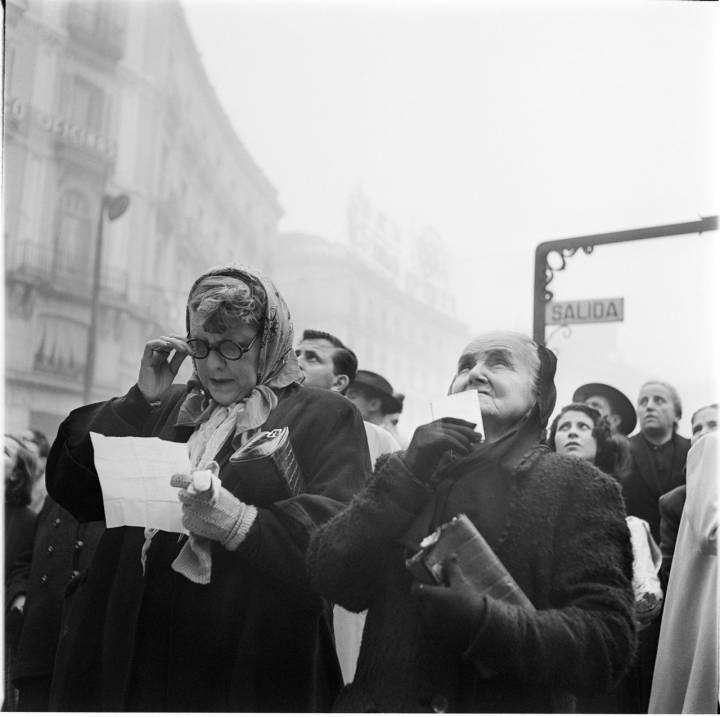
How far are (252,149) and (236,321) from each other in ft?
3.46

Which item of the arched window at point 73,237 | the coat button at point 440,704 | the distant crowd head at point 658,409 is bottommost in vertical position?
the coat button at point 440,704

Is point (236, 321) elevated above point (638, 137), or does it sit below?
below

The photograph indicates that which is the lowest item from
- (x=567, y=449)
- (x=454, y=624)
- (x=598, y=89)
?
(x=454, y=624)

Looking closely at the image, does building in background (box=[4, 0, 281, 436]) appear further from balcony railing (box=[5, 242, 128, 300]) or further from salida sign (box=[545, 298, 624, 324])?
salida sign (box=[545, 298, 624, 324])

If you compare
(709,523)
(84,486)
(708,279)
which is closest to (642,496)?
(709,523)

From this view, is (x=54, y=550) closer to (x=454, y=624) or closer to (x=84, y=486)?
(x=84, y=486)

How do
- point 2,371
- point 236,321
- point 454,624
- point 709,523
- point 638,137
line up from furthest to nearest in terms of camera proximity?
point 638,137 → point 2,371 → point 709,523 → point 236,321 → point 454,624

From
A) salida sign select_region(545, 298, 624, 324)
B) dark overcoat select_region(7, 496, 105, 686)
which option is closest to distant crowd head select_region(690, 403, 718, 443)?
salida sign select_region(545, 298, 624, 324)

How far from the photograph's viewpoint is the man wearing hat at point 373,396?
3.36 meters

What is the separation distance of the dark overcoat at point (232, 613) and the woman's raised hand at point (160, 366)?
0.30 meters

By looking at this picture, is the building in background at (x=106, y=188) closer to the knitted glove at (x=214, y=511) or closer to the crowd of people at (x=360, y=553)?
the crowd of people at (x=360, y=553)

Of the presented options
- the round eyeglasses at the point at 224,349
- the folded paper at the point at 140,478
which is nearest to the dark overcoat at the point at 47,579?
the folded paper at the point at 140,478

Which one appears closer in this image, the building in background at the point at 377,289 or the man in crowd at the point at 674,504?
the man in crowd at the point at 674,504

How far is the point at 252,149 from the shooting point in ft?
11.7
